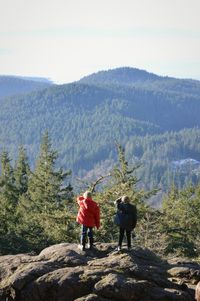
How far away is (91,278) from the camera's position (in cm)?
1509

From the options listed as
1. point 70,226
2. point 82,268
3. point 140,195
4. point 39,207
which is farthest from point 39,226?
point 82,268

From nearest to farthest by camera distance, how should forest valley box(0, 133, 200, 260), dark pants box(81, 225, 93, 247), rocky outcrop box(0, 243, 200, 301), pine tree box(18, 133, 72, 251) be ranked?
rocky outcrop box(0, 243, 200, 301) → dark pants box(81, 225, 93, 247) → forest valley box(0, 133, 200, 260) → pine tree box(18, 133, 72, 251)

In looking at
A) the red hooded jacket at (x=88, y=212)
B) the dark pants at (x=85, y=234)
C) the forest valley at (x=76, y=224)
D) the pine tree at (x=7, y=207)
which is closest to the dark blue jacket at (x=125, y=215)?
the red hooded jacket at (x=88, y=212)

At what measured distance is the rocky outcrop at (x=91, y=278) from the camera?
47.8ft

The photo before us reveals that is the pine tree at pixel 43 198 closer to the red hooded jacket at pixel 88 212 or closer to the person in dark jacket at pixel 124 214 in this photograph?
the red hooded jacket at pixel 88 212

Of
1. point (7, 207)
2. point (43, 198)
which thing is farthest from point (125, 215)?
point (43, 198)

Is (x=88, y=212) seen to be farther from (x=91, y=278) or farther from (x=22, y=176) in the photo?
(x=22, y=176)

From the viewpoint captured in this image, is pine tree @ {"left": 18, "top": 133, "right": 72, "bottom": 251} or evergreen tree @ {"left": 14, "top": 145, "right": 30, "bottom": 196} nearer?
pine tree @ {"left": 18, "top": 133, "right": 72, "bottom": 251}

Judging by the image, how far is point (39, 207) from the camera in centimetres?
4997

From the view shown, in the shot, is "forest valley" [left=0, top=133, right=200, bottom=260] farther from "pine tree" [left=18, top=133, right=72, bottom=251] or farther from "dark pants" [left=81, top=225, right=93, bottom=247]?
"dark pants" [left=81, top=225, right=93, bottom=247]

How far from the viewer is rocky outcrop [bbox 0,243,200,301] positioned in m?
14.6

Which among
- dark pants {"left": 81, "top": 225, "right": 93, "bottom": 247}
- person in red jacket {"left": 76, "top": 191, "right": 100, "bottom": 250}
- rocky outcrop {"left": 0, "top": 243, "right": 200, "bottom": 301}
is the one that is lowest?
rocky outcrop {"left": 0, "top": 243, "right": 200, "bottom": 301}

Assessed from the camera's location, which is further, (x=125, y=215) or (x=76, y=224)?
(x=76, y=224)

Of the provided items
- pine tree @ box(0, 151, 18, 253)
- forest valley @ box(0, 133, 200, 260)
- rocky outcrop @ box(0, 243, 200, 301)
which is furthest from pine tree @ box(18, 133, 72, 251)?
rocky outcrop @ box(0, 243, 200, 301)
